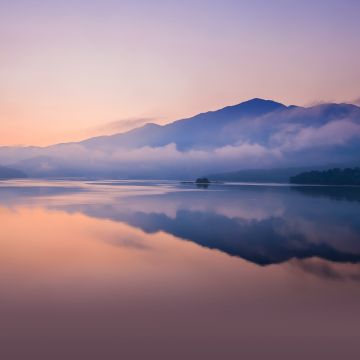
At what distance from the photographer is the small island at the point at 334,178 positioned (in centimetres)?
13412

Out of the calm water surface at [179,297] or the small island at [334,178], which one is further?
the small island at [334,178]

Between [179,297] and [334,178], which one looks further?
[334,178]

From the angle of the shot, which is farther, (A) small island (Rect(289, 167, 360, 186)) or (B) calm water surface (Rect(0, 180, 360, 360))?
(A) small island (Rect(289, 167, 360, 186))

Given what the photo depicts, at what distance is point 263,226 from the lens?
89.5 feet

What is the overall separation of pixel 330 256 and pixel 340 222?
535 inches

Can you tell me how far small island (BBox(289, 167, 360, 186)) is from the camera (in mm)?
134125

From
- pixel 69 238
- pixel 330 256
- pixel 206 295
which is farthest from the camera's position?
pixel 69 238

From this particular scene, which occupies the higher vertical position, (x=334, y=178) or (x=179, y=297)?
(x=334, y=178)

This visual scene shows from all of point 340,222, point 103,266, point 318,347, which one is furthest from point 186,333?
point 340,222

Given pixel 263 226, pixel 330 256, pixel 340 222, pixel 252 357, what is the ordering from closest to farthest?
pixel 252 357
pixel 330 256
pixel 263 226
pixel 340 222

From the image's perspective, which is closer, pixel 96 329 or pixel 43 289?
pixel 96 329

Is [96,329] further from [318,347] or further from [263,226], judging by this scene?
[263,226]

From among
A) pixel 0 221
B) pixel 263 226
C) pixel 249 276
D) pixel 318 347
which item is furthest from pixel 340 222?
pixel 0 221

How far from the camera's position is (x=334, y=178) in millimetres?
141000
